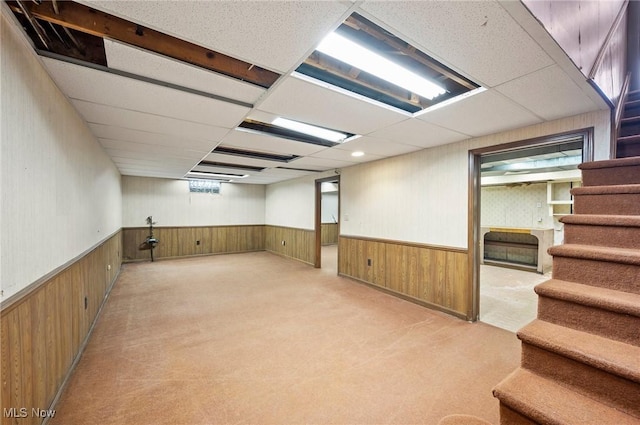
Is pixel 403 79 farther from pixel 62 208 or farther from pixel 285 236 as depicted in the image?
pixel 285 236

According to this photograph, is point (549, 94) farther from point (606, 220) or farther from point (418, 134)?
point (418, 134)

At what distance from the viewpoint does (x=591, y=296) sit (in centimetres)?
129

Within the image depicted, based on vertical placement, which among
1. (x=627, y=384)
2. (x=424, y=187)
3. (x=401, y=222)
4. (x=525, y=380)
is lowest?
(x=525, y=380)

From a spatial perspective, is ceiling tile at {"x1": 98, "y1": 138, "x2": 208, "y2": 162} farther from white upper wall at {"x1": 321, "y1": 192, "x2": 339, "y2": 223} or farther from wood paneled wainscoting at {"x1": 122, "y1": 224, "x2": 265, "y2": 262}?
white upper wall at {"x1": 321, "y1": 192, "x2": 339, "y2": 223}

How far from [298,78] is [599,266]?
2.08 meters

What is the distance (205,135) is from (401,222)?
9.77 feet

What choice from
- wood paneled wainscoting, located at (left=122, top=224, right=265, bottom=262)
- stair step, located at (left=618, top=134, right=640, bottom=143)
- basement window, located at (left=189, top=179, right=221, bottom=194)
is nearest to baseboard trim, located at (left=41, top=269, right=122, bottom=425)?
wood paneled wainscoting, located at (left=122, top=224, right=265, bottom=262)

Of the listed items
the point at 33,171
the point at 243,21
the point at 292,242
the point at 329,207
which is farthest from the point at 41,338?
the point at 329,207

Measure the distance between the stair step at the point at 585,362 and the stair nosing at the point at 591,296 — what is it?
0.15m

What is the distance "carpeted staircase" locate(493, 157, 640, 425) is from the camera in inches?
42.3

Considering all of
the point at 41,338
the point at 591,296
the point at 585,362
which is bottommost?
the point at 41,338

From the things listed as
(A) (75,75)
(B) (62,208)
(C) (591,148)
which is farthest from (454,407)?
(A) (75,75)

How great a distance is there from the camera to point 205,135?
3039mm

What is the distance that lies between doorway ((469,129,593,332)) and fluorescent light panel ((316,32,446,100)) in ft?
5.12
